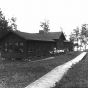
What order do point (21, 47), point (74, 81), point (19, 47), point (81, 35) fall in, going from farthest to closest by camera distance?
1. point (81, 35)
2. point (19, 47)
3. point (21, 47)
4. point (74, 81)

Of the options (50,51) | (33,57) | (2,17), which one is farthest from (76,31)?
(33,57)

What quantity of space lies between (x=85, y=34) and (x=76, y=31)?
5.53 meters

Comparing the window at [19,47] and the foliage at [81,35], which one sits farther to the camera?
the foliage at [81,35]

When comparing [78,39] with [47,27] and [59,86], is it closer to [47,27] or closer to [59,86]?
[47,27]

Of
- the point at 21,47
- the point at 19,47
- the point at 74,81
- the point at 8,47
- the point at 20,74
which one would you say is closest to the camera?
the point at 74,81

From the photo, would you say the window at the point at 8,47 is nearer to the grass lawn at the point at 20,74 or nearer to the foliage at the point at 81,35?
the grass lawn at the point at 20,74

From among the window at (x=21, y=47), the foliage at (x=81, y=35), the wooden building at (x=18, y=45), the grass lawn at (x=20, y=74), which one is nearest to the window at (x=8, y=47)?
the wooden building at (x=18, y=45)

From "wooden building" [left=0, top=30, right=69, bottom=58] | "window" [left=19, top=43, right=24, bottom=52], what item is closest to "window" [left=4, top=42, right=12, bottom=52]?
"wooden building" [left=0, top=30, right=69, bottom=58]

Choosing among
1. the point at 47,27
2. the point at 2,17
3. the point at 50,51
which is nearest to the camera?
the point at 50,51

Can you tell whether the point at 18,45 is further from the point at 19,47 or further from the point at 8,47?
the point at 8,47

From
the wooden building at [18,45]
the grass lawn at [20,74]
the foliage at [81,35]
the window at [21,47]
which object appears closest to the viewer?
the grass lawn at [20,74]

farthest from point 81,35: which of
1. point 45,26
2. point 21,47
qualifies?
point 21,47

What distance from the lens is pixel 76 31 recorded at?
75938 millimetres

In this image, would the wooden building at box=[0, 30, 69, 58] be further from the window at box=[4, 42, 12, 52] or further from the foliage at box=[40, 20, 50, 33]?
the foliage at box=[40, 20, 50, 33]
